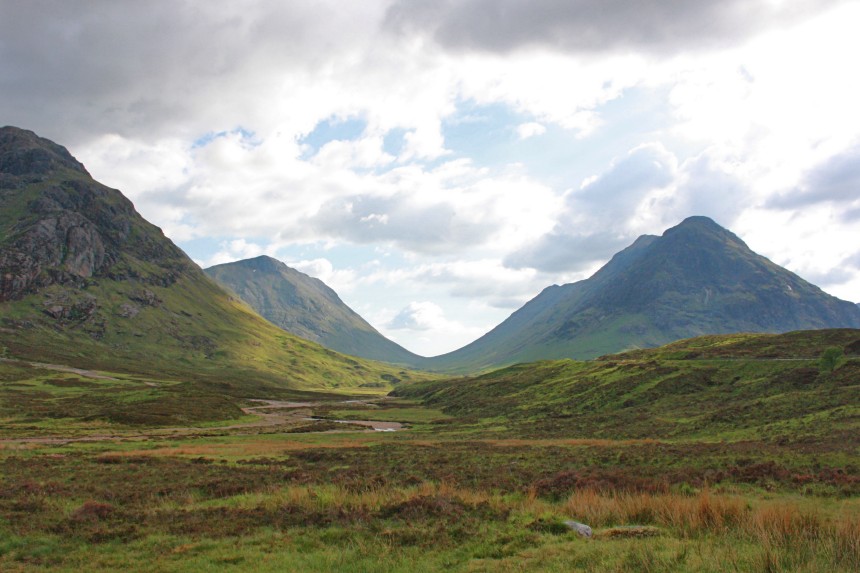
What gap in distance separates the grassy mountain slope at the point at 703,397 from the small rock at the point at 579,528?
34.3 meters

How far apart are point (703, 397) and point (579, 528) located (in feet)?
237

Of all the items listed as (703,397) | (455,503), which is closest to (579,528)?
Answer: (455,503)

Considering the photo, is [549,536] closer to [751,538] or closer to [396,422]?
[751,538]

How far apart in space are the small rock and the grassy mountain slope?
113 feet

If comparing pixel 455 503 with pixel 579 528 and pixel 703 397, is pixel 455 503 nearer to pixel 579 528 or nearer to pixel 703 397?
pixel 579 528

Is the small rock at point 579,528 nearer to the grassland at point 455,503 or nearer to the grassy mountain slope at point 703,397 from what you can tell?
the grassland at point 455,503

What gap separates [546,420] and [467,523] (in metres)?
71.2

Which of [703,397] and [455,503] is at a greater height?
[703,397]

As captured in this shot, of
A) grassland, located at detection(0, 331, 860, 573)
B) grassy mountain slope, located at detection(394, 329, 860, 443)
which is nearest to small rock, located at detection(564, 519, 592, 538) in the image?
grassland, located at detection(0, 331, 860, 573)

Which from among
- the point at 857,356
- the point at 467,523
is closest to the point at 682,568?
the point at 467,523

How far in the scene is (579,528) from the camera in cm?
1598

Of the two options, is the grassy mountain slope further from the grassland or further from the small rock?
the small rock

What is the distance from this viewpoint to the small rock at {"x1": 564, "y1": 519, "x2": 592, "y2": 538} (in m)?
15.5

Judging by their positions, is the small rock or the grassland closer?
the grassland
